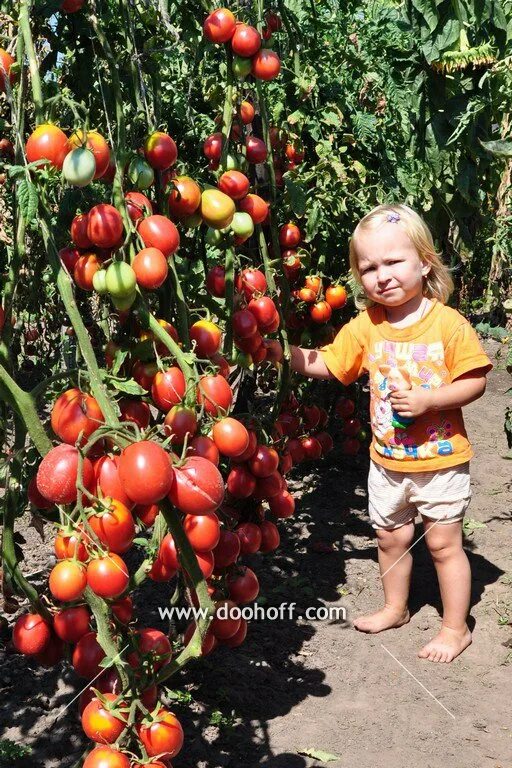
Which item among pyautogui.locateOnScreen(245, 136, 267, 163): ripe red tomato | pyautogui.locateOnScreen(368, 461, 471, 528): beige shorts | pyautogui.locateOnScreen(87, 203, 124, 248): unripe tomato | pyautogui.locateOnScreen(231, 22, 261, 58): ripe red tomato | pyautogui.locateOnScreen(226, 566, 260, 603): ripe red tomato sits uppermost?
pyautogui.locateOnScreen(231, 22, 261, 58): ripe red tomato

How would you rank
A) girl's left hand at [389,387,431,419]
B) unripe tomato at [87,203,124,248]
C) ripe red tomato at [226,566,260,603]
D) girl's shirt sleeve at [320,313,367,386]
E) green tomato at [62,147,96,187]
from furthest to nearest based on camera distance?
girl's shirt sleeve at [320,313,367,386], girl's left hand at [389,387,431,419], ripe red tomato at [226,566,260,603], unripe tomato at [87,203,124,248], green tomato at [62,147,96,187]

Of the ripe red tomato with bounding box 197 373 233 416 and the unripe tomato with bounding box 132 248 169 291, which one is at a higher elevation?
the unripe tomato with bounding box 132 248 169 291

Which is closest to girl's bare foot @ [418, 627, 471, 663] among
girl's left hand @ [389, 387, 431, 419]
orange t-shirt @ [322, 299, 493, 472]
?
orange t-shirt @ [322, 299, 493, 472]

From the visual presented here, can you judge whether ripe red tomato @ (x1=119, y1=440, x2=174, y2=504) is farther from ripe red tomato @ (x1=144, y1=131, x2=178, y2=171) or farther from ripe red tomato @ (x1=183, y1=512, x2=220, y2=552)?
ripe red tomato @ (x1=144, y1=131, x2=178, y2=171)

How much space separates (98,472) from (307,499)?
2187 millimetres

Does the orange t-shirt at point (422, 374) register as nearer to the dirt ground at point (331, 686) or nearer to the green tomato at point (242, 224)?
the dirt ground at point (331, 686)

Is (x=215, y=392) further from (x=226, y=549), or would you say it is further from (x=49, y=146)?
(x=49, y=146)

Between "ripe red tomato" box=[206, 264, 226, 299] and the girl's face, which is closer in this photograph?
"ripe red tomato" box=[206, 264, 226, 299]

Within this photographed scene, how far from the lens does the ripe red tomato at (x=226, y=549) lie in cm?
166

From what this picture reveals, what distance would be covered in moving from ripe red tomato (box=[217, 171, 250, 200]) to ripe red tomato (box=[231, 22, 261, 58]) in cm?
27

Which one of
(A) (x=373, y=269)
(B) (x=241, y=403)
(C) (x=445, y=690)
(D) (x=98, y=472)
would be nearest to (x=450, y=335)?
(A) (x=373, y=269)

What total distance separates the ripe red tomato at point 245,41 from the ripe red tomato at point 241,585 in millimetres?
1110

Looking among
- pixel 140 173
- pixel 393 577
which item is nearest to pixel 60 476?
pixel 140 173

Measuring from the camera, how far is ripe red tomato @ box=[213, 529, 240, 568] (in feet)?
5.44
